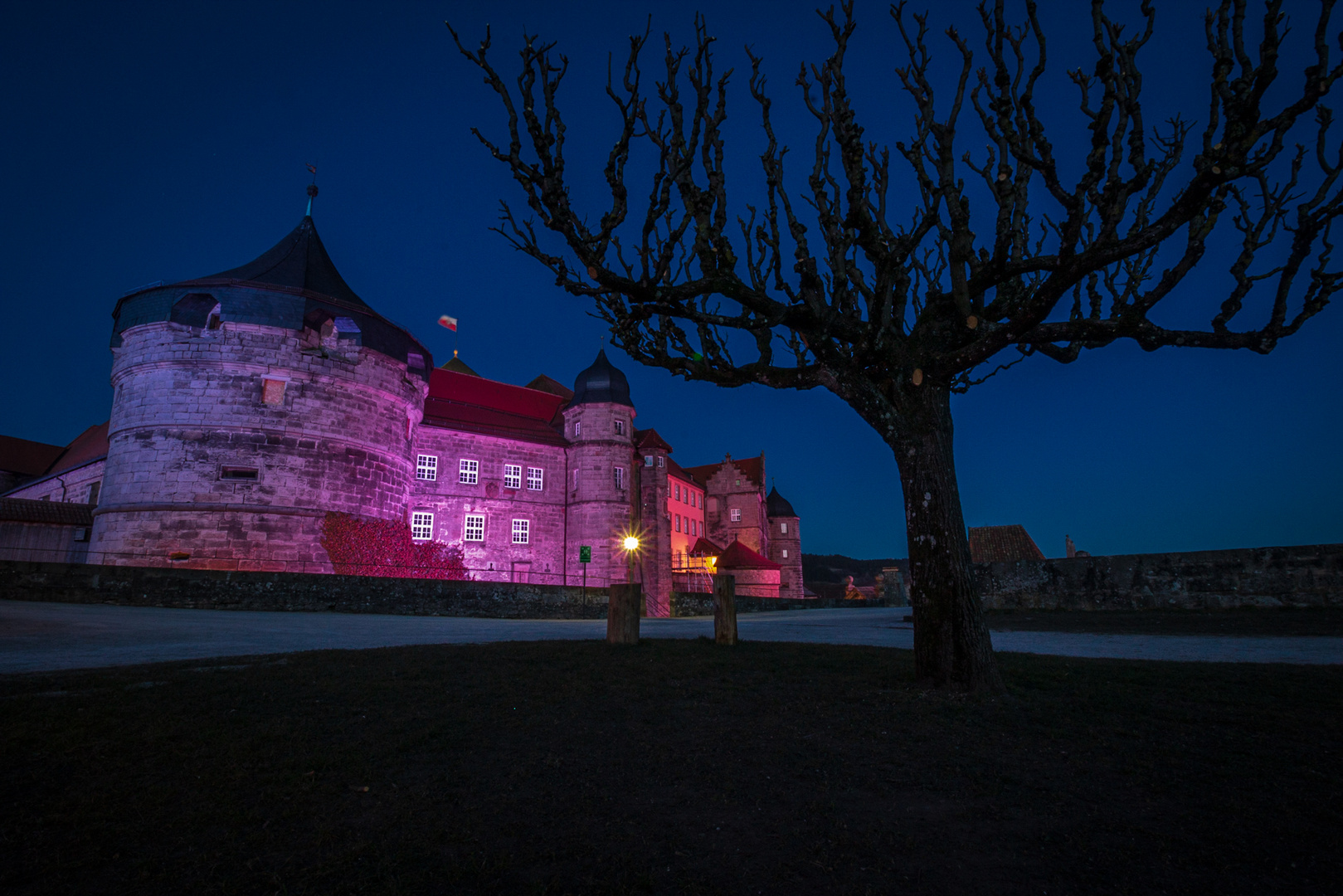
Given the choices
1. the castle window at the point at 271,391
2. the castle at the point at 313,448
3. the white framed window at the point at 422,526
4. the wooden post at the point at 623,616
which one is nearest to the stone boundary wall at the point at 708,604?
the castle at the point at 313,448

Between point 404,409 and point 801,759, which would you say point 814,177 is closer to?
point 801,759

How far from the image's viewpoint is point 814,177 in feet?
25.2

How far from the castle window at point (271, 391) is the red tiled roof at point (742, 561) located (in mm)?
33870

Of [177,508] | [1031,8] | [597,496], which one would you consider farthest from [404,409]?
[1031,8]

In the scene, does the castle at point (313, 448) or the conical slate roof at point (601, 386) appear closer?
the castle at point (313, 448)

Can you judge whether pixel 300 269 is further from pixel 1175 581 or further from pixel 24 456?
pixel 24 456

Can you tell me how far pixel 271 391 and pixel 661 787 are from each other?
26503 millimetres

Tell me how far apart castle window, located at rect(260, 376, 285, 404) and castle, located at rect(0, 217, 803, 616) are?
0.21 ft

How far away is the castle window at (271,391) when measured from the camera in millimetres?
24578

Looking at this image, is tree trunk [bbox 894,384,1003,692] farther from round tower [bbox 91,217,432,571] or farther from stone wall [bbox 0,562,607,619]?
round tower [bbox 91,217,432,571]

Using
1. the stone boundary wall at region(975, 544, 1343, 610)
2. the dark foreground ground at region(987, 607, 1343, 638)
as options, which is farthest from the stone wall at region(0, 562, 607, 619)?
the dark foreground ground at region(987, 607, 1343, 638)

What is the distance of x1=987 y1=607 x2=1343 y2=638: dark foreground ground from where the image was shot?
10.6 metres

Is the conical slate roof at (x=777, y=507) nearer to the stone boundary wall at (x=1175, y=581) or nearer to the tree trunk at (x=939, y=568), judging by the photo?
the stone boundary wall at (x=1175, y=581)

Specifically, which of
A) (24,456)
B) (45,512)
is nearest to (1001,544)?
(45,512)
